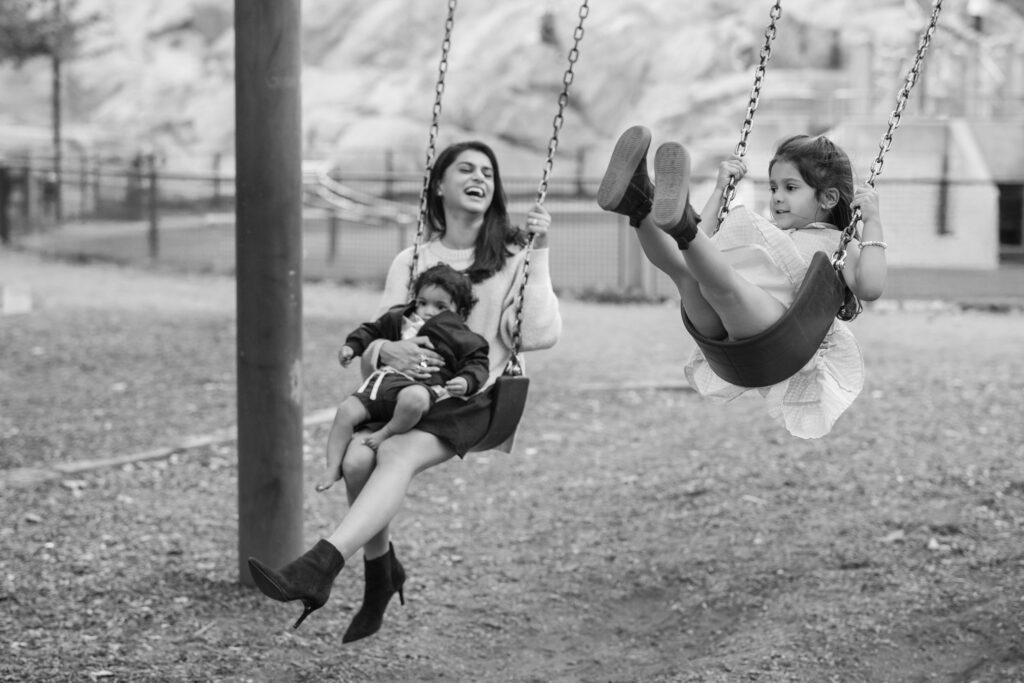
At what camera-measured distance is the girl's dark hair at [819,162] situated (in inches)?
156

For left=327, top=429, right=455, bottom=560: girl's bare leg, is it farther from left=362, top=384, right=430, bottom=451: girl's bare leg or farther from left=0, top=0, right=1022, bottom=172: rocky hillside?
left=0, top=0, right=1022, bottom=172: rocky hillside

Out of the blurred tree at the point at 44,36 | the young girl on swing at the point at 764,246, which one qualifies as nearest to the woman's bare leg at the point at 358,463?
the young girl on swing at the point at 764,246

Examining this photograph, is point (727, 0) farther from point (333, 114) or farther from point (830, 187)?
point (830, 187)

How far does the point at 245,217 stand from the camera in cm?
521

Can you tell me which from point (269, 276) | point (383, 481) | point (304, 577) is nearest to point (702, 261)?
point (383, 481)

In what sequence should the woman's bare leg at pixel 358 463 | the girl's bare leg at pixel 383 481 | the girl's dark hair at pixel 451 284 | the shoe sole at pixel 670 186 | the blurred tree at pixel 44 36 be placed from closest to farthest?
the shoe sole at pixel 670 186, the girl's bare leg at pixel 383 481, the woman's bare leg at pixel 358 463, the girl's dark hair at pixel 451 284, the blurred tree at pixel 44 36

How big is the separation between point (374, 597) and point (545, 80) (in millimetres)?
27164

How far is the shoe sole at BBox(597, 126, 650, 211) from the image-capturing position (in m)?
3.57

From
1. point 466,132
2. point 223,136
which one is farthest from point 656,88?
point 223,136

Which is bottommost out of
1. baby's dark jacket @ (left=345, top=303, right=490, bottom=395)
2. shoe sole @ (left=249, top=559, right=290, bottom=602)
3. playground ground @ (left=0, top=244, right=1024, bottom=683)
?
playground ground @ (left=0, top=244, right=1024, bottom=683)

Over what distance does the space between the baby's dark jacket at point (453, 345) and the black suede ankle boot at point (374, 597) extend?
2.44ft

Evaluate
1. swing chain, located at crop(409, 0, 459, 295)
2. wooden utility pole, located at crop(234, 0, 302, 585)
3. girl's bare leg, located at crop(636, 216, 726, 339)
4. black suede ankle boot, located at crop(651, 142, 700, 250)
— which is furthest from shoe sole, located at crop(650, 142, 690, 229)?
wooden utility pole, located at crop(234, 0, 302, 585)

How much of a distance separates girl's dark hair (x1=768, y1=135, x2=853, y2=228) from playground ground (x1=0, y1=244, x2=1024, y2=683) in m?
1.65

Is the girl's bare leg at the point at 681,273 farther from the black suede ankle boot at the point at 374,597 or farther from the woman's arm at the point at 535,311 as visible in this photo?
the black suede ankle boot at the point at 374,597
